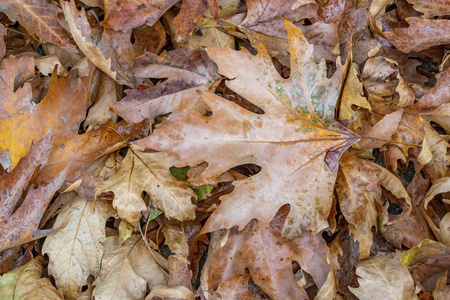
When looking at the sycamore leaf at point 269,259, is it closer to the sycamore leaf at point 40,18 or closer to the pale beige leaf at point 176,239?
the pale beige leaf at point 176,239

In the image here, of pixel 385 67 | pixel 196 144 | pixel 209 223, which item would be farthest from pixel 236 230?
pixel 385 67

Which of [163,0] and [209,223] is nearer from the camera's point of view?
[209,223]

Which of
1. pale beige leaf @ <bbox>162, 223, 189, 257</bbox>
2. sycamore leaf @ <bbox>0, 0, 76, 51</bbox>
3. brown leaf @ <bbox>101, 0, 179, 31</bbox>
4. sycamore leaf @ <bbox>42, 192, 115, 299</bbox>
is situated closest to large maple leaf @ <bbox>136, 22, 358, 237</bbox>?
pale beige leaf @ <bbox>162, 223, 189, 257</bbox>

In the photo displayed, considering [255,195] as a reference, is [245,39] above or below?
above

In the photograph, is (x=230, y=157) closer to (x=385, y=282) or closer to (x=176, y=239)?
(x=176, y=239)

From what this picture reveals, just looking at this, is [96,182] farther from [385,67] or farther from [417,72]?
[417,72]

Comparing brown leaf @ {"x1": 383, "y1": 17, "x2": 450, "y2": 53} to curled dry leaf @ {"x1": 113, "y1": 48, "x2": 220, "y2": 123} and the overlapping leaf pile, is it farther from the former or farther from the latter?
curled dry leaf @ {"x1": 113, "y1": 48, "x2": 220, "y2": 123}

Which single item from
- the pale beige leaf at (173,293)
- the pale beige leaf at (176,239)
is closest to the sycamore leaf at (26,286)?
the pale beige leaf at (173,293)

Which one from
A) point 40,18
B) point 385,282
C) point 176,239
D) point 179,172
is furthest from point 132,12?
point 385,282
